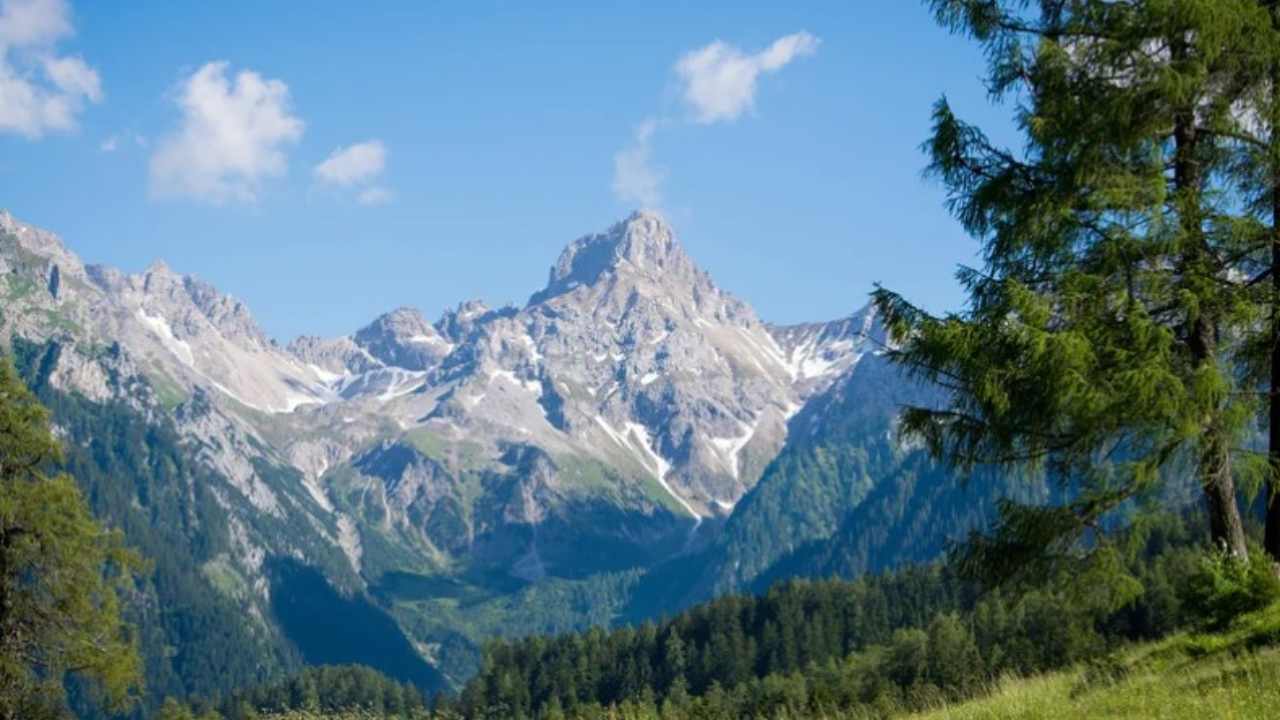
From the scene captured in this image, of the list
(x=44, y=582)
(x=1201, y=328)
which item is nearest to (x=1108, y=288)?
(x=1201, y=328)

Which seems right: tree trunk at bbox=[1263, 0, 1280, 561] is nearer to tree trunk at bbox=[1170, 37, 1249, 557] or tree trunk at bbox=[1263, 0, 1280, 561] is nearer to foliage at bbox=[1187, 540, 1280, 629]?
tree trunk at bbox=[1170, 37, 1249, 557]

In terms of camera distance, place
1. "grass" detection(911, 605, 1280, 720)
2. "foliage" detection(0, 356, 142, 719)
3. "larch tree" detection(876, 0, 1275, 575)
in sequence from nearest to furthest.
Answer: "grass" detection(911, 605, 1280, 720) < "larch tree" detection(876, 0, 1275, 575) < "foliage" detection(0, 356, 142, 719)

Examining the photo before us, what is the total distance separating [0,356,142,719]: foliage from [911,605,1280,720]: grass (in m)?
26.6

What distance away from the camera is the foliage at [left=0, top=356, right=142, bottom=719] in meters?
34.2

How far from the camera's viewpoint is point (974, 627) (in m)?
162

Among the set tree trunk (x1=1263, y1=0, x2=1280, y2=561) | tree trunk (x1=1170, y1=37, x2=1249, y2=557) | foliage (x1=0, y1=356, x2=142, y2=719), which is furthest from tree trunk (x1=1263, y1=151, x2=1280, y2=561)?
foliage (x1=0, y1=356, x2=142, y2=719)

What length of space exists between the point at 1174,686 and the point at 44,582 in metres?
31.4

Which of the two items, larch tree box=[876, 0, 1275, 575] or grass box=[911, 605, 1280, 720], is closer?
grass box=[911, 605, 1280, 720]

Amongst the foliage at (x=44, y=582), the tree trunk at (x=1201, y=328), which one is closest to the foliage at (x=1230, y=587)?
the tree trunk at (x=1201, y=328)

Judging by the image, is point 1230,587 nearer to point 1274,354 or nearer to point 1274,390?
point 1274,390

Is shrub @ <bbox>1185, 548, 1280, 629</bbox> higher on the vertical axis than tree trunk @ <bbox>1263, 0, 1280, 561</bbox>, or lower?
lower

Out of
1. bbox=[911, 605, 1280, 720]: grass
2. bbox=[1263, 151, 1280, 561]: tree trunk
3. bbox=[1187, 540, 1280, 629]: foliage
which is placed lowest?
bbox=[911, 605, 1280, 720]: grass

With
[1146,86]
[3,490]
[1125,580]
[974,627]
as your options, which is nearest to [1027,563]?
[1125,580]

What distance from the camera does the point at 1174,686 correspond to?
635 inches
